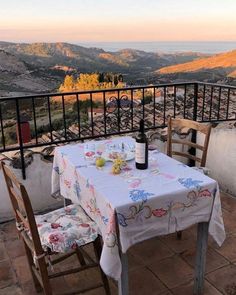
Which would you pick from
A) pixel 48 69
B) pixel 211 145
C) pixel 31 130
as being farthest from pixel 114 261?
pixel 48 69

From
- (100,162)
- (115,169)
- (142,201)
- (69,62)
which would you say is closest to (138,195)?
(142,201)

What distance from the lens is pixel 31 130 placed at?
10.5 feet

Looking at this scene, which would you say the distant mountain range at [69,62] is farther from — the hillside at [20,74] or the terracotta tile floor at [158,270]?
the terracotta tile floor at [158,270]

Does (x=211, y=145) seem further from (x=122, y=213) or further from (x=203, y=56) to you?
(x=203, y=56)

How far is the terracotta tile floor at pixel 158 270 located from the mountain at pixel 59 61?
15086mm

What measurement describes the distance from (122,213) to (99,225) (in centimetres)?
28

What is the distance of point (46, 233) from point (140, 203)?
2.08 feet

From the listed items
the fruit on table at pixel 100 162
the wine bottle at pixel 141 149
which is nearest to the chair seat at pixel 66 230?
the fruit on table at pixel 100 162

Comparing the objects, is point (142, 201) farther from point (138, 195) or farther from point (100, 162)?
point (100, 162)

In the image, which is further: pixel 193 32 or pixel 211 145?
pixel 193 32

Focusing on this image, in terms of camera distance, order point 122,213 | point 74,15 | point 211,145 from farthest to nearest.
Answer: point 74,15
point 211,145
point 122,213

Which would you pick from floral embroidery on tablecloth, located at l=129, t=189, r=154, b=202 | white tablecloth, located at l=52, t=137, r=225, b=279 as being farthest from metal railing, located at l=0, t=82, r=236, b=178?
floral embroidery on tablecloth, located at l=129, t=189, r=154, b=202

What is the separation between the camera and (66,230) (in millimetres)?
1891

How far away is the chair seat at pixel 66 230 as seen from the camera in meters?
1.79
